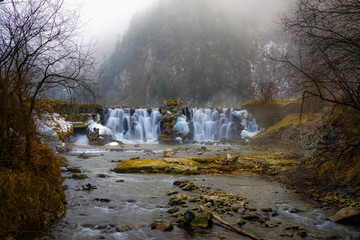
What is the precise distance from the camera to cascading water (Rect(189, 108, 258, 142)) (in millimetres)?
30141

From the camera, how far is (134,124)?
99.9 ft

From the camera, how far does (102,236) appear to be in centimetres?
405

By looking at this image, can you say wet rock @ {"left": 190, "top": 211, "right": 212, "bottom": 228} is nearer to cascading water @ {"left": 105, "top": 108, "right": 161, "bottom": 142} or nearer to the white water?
the white water

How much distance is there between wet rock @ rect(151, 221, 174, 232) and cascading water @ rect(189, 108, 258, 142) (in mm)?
26077

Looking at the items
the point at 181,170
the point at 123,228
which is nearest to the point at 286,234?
the point at 123,228

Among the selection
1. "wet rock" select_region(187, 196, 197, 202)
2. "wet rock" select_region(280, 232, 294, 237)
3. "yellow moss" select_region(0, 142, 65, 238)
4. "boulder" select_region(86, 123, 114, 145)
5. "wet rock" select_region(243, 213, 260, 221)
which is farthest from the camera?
"boulder" select_region(86, 123, 114, 145)

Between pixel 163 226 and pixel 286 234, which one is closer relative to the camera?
pixel 286 234

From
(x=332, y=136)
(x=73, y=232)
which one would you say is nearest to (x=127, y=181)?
(x=73, y=232)

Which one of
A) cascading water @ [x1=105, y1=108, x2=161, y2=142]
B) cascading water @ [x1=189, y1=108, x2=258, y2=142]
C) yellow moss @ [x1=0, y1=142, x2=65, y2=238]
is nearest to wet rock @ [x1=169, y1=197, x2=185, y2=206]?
yellow moss @ [x1=0, y1=142, x2=65, y2=238]

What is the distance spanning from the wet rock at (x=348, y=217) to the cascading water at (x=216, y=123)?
81.7ft

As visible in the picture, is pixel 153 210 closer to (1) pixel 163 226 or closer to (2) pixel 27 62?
(1) pixel 163 226

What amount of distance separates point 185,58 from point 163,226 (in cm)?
8664

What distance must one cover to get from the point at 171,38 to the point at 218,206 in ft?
314

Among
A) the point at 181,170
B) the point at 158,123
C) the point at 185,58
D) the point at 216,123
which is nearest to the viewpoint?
the point at 181,170
